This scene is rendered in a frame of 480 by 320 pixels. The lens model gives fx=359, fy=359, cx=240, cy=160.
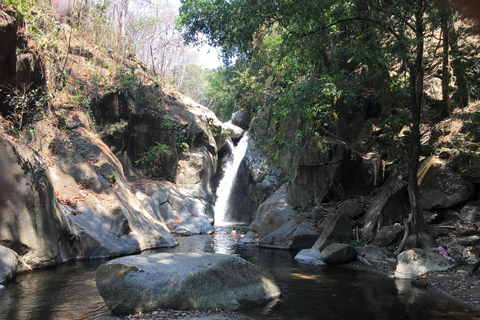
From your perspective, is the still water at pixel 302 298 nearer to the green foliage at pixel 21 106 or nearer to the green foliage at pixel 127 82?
the green foliage at pixel 21 106

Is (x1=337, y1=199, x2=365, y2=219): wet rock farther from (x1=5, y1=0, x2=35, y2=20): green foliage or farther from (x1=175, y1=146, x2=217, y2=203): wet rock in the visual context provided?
(x1=5, y1=0, x2=35, y2=20): green foliage

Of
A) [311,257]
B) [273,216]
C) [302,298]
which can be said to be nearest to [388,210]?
[311,257]

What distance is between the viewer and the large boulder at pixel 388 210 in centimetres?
1205

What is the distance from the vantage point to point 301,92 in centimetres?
1153

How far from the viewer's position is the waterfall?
25688 mm

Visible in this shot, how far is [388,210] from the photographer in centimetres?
1212

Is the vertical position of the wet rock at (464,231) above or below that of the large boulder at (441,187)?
below

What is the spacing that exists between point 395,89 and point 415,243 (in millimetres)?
5135

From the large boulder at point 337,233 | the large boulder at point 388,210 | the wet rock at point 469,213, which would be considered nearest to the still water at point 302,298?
the large boulder at point 337,233

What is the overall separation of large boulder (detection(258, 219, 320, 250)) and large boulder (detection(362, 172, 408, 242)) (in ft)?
6.64

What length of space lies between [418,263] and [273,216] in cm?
815

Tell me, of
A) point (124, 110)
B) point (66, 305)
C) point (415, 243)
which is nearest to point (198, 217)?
point (124, 110)

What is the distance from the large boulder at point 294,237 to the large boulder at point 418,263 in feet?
14.8

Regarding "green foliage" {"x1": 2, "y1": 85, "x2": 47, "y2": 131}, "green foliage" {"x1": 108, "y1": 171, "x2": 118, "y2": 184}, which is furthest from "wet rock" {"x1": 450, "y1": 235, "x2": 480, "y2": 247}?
"green foliage" {"x1": 2, "y1": 85, "x2": 47, "y2": 131}
